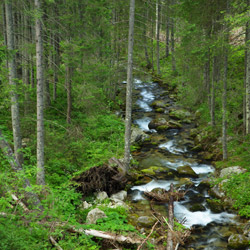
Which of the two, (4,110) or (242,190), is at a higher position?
(4,110)

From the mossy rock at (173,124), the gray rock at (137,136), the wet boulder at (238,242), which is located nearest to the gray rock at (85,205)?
the wet boulder at (238,242)

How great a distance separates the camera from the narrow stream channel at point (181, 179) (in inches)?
324

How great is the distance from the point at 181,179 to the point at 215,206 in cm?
264

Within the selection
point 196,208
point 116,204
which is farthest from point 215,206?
point 116,204

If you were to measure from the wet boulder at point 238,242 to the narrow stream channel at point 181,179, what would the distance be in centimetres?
26

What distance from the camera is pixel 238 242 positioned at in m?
7.35

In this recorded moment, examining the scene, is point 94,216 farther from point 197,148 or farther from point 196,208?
point 197,148

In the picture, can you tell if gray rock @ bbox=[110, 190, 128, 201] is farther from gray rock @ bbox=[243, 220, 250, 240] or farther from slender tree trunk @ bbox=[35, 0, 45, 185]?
gray rock @ bbox=[243, 220, 250, 240]

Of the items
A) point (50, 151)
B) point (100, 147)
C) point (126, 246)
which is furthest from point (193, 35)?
point (126, 246)

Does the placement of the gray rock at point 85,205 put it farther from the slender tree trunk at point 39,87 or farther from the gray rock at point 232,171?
the gray rock at point 232,171

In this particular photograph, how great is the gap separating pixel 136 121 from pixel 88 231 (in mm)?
14761

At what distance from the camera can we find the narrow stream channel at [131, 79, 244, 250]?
822 cm

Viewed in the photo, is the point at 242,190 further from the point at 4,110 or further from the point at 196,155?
the point at 4,110

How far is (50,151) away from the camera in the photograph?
10.9 m
